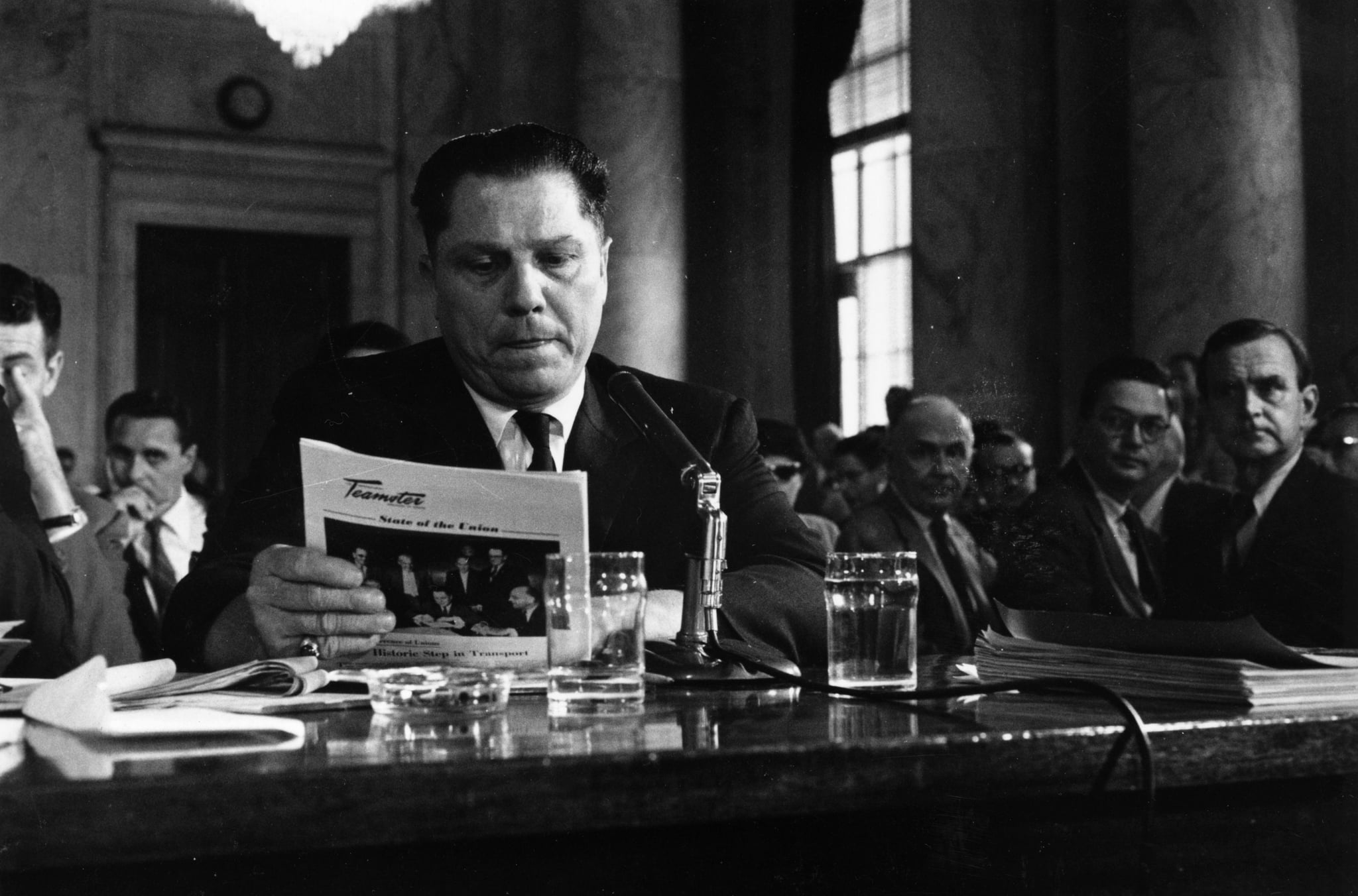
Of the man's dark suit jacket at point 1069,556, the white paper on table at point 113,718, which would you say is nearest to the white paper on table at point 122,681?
the white paper on table at point 113,718

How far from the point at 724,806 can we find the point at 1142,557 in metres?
1.84

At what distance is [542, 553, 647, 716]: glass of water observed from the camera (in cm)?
116

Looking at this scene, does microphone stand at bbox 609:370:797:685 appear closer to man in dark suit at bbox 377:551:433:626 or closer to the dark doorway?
man in dark suit at bbox 377:551:433:626

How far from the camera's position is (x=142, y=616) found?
2102 millimetres

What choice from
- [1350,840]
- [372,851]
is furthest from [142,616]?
[1350,840]

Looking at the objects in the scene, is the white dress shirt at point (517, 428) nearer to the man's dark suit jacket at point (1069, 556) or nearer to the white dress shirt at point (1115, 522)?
the man's dark suit jacket at point (1069, 556)

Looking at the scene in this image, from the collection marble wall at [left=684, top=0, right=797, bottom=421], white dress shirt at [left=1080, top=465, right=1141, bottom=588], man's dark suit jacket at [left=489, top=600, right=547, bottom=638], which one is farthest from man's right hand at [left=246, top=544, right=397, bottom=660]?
white dress shirt at [left=1080, top=465, right=1141, bottom=588]

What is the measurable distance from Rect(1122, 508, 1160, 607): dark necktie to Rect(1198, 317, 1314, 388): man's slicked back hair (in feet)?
0.94

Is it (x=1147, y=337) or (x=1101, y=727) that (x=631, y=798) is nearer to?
(x=1101, y=727)

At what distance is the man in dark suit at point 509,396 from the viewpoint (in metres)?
2.05

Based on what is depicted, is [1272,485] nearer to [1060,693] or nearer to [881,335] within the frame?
[881,335]

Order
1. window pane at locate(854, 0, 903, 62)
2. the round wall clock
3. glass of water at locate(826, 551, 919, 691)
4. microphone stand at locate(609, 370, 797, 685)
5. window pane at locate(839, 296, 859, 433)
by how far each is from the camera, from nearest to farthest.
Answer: glass of water at locate(826, 551, 919, 691) < microphone stand at locate(609, 370, 797, 685) < the round wall clock < window pane at locate(839, 296, 859, 433) < window pane at locate(854, 0, 903, 62)

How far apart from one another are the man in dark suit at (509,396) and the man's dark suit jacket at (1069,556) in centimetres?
62

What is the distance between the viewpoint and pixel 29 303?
2.04 metres
